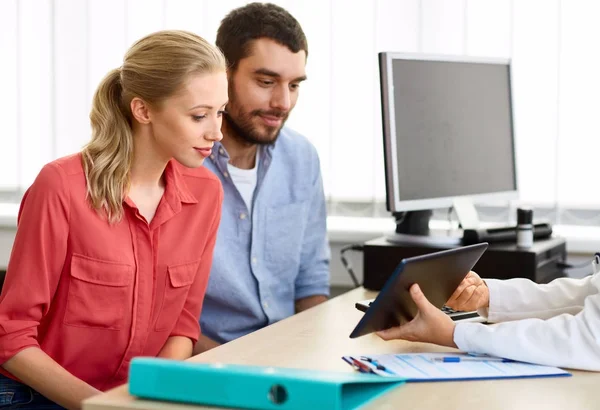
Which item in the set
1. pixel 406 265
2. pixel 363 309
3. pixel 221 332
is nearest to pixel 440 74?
pixel 363 309

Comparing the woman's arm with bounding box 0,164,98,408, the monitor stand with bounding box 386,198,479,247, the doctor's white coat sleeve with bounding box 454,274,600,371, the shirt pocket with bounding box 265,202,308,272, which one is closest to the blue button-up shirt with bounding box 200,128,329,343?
the shirt pocket with bounding box 265,202,308,272

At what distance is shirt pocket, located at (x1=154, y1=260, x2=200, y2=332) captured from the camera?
183 cm

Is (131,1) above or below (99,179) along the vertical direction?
above

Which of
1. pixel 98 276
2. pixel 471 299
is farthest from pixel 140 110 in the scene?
pixel 471 299

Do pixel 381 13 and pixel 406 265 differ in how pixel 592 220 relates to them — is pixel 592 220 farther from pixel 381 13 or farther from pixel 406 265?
pixel 406 265

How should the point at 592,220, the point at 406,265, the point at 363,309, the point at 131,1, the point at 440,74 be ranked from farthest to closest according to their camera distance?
the point at 131,1, the point at 592,220, the point at 440,74, the point at 363,309, the point at 406,265

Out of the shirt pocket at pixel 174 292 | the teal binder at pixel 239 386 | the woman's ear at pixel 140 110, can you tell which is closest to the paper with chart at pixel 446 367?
the teal binder at pixel 239 386

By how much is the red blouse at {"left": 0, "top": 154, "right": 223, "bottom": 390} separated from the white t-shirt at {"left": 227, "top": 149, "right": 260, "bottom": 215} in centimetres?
31

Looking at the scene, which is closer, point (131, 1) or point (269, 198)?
point (269, 198)

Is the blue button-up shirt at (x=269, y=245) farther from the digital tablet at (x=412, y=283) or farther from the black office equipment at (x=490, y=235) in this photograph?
the digital tablet at (x=412, y=283)

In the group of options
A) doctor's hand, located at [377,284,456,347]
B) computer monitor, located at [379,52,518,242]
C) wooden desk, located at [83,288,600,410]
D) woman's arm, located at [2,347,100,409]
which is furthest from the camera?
computer monitor, located at [379,52,518,242]

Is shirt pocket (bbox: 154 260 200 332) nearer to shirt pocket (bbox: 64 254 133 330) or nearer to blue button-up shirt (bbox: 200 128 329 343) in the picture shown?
shirt pocket (bbox: 64 254 133 330)

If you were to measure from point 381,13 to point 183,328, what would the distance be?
1.28 meters

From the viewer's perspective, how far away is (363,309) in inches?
72.3
